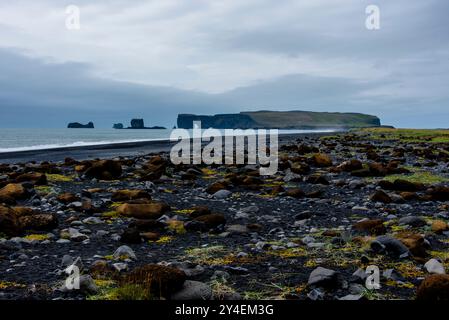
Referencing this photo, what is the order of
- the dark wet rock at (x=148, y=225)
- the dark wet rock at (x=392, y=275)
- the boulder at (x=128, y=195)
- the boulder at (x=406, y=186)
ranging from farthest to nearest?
the boulder at (x=406, y=186)
the boulder at (x=128, y=195)
the dark wet rock at (x=148, y=225)
the dark wet rock at (x=392, y=275)

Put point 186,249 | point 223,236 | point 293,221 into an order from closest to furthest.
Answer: point 186,249 → point 223,236 → point 293,221

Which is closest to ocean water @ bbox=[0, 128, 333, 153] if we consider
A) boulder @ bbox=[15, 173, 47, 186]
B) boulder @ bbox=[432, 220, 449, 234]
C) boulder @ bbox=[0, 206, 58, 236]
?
boulder @ bbox=[15, 173, 47, 186]

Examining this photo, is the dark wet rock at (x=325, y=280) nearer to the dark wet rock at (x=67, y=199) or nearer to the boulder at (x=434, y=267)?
the boulder at (x=434, y=267)

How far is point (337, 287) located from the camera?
5020mm

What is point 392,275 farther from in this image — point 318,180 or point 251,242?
point 318,180

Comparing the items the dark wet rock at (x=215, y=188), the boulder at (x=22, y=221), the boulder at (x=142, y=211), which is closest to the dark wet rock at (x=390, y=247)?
the boulder at (x=142, y=211)

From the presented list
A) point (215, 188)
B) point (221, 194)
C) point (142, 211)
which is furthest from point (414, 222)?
point (215, 188)

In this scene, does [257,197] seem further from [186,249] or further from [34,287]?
[34,287]

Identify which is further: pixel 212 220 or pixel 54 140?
pixel 54 140

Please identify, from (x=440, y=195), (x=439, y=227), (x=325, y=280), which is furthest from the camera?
(x=440, y=195)

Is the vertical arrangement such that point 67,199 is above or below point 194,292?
above
